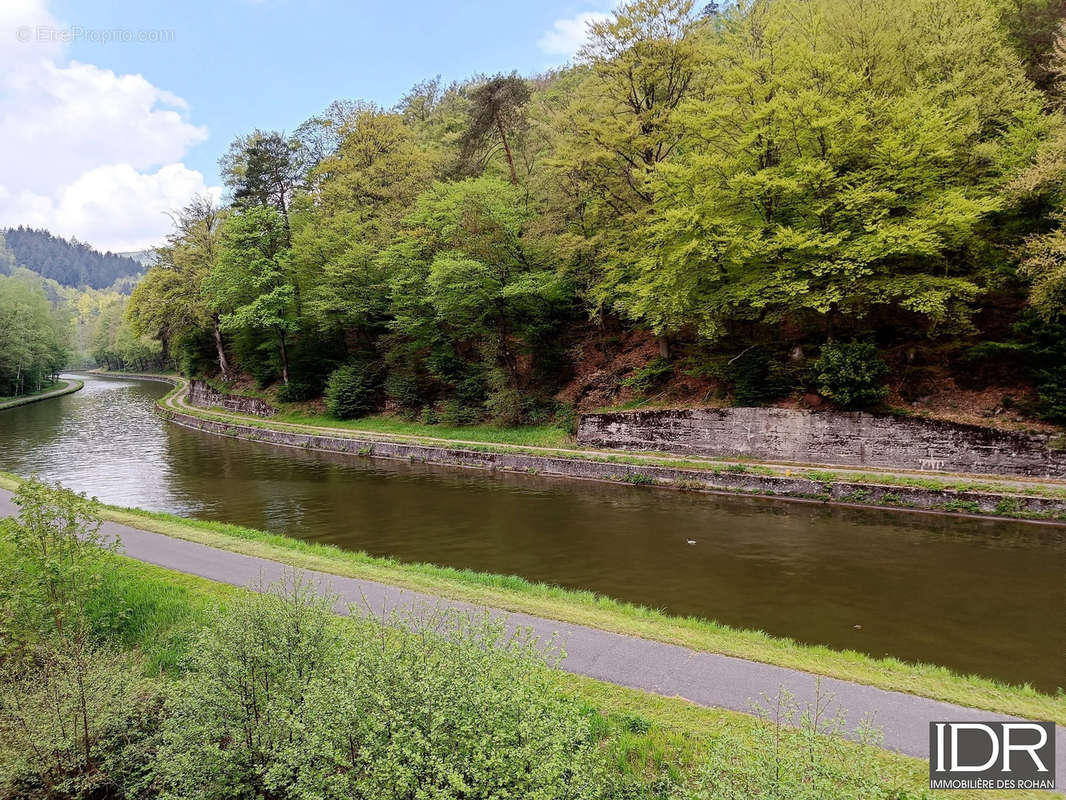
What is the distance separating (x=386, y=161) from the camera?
105 feet

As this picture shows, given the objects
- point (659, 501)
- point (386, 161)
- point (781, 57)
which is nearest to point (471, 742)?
point (659, 501)

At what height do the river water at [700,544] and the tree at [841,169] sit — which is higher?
the tree at [841,169]

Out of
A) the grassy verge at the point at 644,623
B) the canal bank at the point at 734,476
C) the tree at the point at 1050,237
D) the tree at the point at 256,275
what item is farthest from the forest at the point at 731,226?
the grassy verge at the point at 644,623

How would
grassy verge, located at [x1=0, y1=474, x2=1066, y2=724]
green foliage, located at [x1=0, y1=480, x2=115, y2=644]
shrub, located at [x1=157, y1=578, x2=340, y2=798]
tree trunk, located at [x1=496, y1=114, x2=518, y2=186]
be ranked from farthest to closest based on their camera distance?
tree trunk, located at [x1=496, y1=114, x2=518, y2=186]
green foliage, located at [x1=0, y1=480, x2=115, y2=644]
grassy verge, located at [x1=0, y1=474, x2=1066, y2=724]
shrub, located at [x1=157, y1=578, x2=340, y2=798]

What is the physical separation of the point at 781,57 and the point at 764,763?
69.7ft

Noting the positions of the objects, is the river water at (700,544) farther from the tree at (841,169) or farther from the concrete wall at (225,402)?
the concrete wall at (225,402)

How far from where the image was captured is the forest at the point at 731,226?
16.4m

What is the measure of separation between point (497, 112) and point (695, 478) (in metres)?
20.4

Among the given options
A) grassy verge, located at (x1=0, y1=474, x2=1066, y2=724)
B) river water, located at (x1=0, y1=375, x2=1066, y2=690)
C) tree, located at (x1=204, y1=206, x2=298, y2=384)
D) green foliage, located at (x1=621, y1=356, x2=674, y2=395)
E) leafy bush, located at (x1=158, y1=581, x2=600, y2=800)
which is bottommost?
river water, located at (x1=0, y1=375, x2=1066, y2=690)

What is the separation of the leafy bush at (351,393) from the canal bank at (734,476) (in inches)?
128

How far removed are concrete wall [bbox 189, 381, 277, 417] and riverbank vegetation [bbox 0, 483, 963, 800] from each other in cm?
3191

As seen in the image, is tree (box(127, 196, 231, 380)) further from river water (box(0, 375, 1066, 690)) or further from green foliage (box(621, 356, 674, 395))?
green foliage (box(621, 356, 674, 395))

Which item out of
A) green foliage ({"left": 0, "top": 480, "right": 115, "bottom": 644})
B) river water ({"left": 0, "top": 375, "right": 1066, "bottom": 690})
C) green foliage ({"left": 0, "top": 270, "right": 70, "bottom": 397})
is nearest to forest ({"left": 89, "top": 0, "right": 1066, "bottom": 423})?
river water ({"left": 0, "top": 375, "right": 1066, "bottom": 690})

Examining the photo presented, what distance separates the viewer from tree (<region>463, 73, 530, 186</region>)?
26.6 metres
